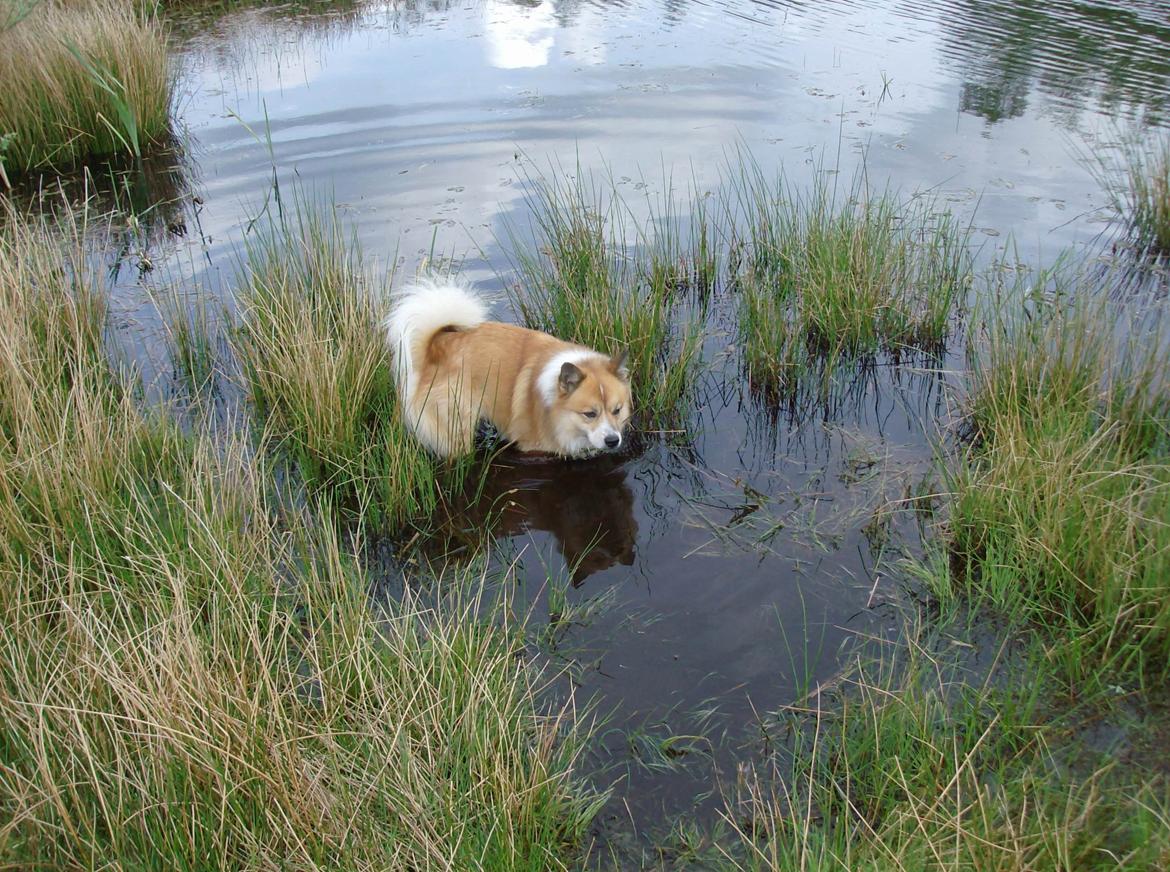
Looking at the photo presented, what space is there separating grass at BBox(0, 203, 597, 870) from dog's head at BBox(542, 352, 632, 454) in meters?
1.30

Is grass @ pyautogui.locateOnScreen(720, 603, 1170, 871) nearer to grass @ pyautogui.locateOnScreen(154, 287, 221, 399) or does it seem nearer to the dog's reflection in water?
the dog's reflection in water

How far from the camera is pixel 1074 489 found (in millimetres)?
3518

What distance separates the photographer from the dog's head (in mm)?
4453

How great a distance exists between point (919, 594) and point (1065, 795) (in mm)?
1141

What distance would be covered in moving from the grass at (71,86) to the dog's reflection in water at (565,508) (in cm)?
542

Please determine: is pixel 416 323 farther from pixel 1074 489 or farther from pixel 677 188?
pixel 677 188

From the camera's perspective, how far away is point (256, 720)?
2.40 metres

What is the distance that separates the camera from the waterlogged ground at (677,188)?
3.59 m

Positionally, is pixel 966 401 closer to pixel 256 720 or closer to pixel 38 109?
pixel 256 720

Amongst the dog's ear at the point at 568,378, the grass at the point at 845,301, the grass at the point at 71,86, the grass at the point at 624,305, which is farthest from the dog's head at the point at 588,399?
the grass at the point at 71,86

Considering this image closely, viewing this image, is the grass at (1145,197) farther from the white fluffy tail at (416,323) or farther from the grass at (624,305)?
the white fluffy tail at (416,323)

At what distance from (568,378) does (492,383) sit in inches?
22.1

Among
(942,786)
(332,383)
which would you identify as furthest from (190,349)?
(942,786)

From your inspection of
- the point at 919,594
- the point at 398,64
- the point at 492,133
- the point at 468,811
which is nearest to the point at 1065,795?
the point at 919,594
